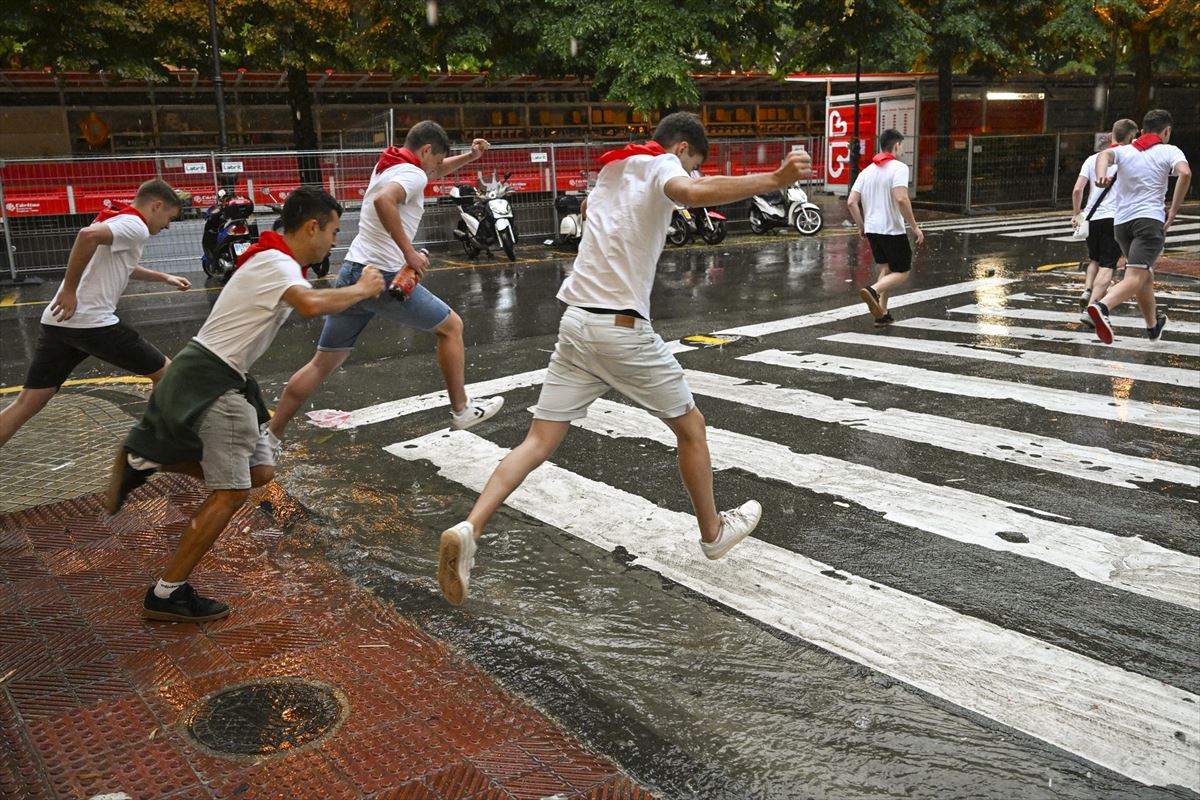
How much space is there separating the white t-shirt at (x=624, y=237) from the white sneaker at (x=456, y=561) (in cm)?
117

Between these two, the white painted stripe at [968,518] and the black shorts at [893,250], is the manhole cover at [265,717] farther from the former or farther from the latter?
the black shorts at [893,250]

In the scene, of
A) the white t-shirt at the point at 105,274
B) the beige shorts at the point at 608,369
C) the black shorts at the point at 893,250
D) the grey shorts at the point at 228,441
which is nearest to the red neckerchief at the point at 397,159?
the white t-shirt at the point at 105,274

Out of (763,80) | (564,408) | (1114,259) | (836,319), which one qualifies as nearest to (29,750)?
(564,408)

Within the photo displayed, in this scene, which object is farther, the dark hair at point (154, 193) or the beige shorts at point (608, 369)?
the dark hair at point (154, 193)

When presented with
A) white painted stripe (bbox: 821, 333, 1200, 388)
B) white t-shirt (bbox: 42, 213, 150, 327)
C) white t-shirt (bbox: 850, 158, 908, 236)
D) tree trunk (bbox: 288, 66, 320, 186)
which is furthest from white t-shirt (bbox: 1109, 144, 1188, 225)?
tree trunk (bbox: 288, 66, 320, 186)

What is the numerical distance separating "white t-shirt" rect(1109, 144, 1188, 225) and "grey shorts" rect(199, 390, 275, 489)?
8.83m

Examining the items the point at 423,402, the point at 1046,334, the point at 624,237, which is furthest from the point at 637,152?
the point at 1046,334

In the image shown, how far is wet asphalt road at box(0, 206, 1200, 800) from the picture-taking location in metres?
3.53

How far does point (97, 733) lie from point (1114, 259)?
10.8m

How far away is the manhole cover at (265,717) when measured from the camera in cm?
356

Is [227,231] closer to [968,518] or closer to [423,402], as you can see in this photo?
[423,402]

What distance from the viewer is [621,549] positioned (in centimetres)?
532

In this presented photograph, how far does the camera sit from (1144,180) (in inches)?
389

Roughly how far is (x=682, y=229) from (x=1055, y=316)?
934 cm
